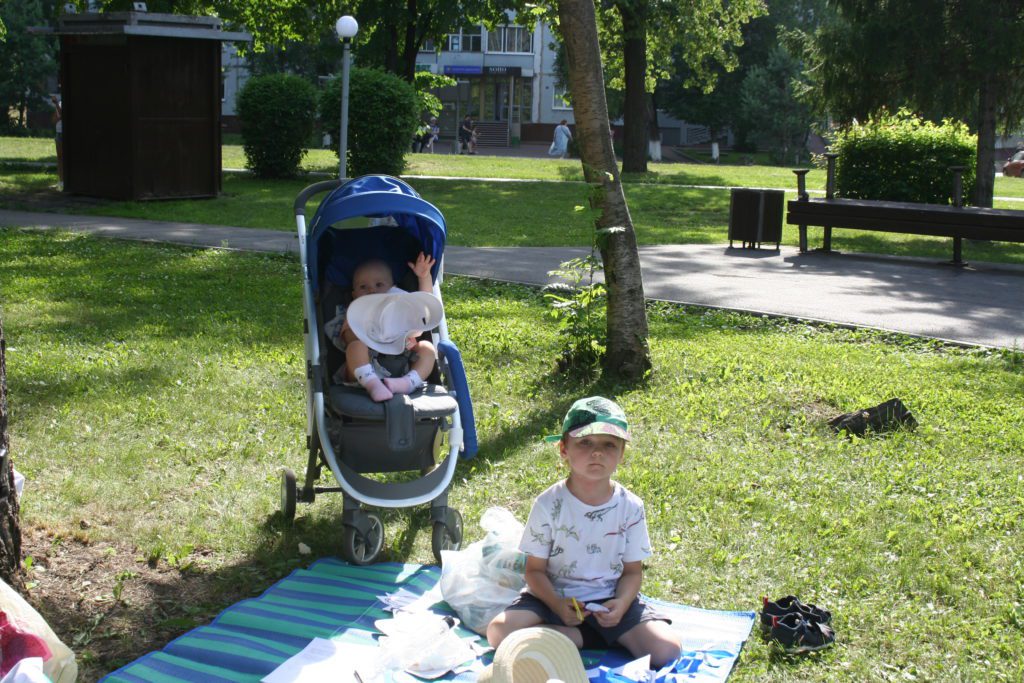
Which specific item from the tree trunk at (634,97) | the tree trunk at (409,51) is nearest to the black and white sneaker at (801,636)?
the tree trunk at (634,97)

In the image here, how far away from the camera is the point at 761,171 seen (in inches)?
1441

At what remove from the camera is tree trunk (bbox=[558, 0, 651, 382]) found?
7.93 m

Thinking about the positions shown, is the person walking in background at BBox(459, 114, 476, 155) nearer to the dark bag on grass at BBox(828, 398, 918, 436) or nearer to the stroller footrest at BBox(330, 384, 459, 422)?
the dark bag on grass at BBox(828, 398, 918, 436)

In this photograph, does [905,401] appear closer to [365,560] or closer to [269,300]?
[365,560]

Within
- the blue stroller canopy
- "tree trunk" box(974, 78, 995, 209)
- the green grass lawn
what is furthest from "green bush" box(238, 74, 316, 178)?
the blue stroller canopy

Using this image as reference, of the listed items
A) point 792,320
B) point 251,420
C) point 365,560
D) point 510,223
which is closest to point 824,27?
point 510,223

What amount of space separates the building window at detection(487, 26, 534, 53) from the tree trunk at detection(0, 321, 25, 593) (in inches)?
2410

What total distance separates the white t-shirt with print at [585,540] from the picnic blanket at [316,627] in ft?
0.87

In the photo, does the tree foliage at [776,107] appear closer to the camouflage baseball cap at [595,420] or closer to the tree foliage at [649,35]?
the tree foliage at [649,35]

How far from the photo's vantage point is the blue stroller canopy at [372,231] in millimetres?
5324

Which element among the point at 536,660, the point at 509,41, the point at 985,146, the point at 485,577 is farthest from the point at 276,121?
the point at 509,41

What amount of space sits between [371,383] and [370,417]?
17cm

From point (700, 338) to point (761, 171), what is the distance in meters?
28.1

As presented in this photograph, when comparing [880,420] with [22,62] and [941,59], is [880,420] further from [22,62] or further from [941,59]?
[22,62]
